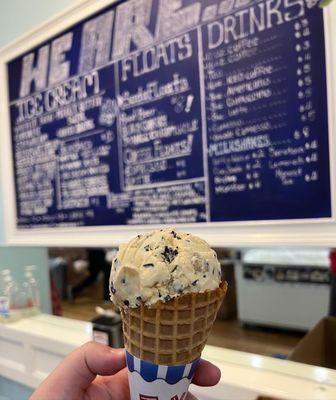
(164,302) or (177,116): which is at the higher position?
(177,116)

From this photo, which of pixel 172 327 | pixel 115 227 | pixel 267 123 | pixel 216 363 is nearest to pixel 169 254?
pixel 172 327

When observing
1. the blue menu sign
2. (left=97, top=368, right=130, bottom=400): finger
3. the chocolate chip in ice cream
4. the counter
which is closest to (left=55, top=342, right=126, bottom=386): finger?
(left=97, top=368, right=130, bottom=400): finger

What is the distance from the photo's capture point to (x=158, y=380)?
79 cm

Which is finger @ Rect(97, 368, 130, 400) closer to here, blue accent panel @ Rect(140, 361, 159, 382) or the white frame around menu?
blue accent panel @ Rect(140, 361, 159, 382)

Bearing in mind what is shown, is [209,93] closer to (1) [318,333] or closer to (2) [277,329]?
(1) [318,333]

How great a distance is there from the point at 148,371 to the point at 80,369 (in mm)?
195

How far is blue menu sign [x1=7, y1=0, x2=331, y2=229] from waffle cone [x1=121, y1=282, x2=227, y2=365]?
0.62 meters

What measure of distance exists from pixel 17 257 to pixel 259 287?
13.1 ft

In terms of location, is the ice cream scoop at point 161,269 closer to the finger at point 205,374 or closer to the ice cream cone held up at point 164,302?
the ice cream cone held up at point 164,302

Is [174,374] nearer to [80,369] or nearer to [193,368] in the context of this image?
[193,368]

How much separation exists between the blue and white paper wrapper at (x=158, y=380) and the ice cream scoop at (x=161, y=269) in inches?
5.2

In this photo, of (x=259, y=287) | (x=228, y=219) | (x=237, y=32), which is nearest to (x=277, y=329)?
(x=259, y=287)

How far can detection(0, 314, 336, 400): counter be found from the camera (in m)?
1.26

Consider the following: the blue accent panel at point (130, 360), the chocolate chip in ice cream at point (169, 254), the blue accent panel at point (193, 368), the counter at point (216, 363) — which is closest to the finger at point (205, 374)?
the blue accent panel at point (193, 368)
